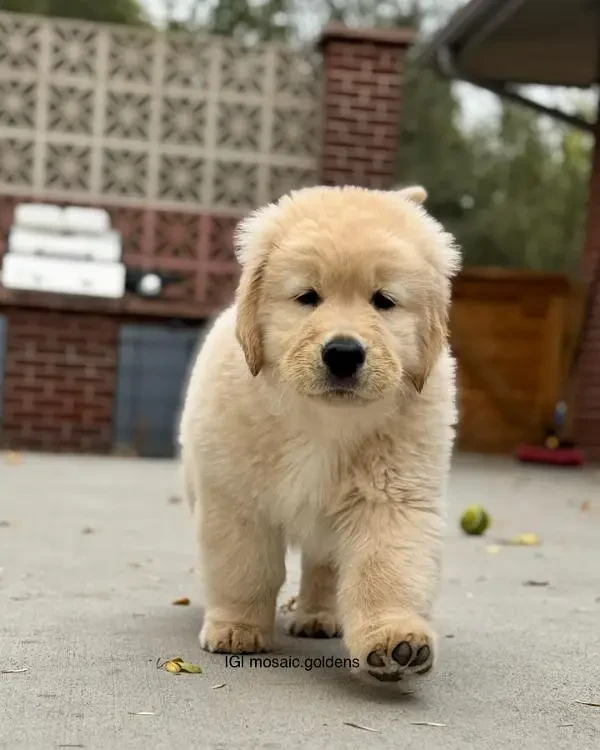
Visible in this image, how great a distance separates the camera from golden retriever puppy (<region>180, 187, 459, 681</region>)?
281cm

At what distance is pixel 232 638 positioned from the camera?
10.6 ft

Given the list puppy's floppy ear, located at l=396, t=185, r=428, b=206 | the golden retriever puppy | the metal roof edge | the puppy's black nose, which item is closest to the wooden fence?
the metal roof edge

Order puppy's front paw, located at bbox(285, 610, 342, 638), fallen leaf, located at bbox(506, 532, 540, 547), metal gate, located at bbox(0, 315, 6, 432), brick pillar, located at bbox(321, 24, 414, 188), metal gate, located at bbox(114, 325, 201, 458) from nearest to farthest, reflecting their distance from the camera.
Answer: puppy's front paw, located at bbox(285, 610, 342, 638) → fallen leaf, located at bbox(506, 532, 540, 547) → metal gate, located at bbox(0, 315, 6, 432) → metal gate, located at bbox(114, 325, 201, 458) → brick pillar, located at bbox(321, 24, 414, 188)

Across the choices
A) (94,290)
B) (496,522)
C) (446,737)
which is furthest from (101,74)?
(446,737)

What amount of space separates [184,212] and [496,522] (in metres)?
5.24

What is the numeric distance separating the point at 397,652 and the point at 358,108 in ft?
29.5

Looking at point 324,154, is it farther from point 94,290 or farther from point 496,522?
point 496,522

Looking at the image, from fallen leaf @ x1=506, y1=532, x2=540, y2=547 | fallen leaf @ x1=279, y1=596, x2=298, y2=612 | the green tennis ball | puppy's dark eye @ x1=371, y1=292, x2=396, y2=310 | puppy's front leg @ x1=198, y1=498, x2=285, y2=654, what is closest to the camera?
puppy's dark eye @ x1=371, y1=292, x2=396, y2=310

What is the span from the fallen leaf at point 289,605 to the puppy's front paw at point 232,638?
641 millimetres

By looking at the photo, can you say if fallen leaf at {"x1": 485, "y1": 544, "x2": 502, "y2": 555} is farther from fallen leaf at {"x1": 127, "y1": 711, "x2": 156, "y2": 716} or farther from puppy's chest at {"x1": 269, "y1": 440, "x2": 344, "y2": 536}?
fallen leaf at {"x1": 127, "y1": 711, "x2": 156, "y2": 716}

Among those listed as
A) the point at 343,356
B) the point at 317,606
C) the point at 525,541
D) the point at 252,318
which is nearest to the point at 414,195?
the point at 252,318

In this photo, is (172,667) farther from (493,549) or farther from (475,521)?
(475,521)

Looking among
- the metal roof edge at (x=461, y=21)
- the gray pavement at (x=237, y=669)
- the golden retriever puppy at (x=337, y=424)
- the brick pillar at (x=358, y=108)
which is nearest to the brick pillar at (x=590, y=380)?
the brick pillar at (x=358, y=108)

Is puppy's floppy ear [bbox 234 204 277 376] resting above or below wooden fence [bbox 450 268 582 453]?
above
